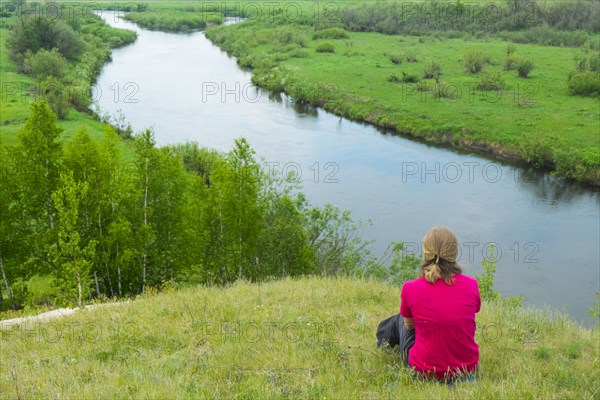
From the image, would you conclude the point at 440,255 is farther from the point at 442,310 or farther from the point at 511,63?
the point at 511,63

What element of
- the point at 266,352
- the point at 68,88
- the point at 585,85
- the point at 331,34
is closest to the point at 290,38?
the point at 331,34

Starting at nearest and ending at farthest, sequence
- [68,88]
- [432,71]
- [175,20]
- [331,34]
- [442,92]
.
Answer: [442,92], [68,88], [432,71], [331,34], [175,20]

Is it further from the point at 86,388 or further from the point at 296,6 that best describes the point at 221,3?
the point at 86,388

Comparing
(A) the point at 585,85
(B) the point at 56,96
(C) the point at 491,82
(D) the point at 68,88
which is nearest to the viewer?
(B) the point at 56,96

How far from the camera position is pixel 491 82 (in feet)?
205

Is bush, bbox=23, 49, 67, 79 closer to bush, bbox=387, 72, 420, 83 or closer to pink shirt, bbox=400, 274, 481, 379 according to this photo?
bush, bbox=387, 72, 420, 83

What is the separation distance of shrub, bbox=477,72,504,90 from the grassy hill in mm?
54849

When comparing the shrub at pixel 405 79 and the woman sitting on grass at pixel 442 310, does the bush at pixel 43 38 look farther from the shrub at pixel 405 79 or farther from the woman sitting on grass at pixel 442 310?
the woman sitting on grass at pixel 442 310

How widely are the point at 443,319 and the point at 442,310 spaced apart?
10cm

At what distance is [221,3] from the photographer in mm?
146500

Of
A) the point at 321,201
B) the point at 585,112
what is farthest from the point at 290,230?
the point at 585,112

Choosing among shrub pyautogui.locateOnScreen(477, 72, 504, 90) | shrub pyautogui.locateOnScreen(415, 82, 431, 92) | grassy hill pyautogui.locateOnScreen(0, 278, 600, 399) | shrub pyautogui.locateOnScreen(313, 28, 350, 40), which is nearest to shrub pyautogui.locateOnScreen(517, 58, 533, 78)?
shrub pyautogui.locateOnScreen(477, 72, 504, 90)

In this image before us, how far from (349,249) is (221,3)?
128335mm

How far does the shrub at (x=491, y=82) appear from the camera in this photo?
62438 mm
